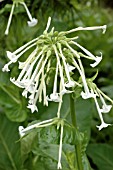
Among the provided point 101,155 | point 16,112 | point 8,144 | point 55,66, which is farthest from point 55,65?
point 101,155

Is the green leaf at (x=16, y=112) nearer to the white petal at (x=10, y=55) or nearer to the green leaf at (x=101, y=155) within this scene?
the green leaf at (x=101, y=155)

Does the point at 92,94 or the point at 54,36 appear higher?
the point at 54,36

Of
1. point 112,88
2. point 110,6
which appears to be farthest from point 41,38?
point 110,6

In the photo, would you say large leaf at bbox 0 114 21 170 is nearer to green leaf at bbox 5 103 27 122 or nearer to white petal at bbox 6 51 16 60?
green leaf at bbox 5 103 27 122

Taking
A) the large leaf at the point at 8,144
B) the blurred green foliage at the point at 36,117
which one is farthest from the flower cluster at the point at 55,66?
the large leaf at the point at 8,144

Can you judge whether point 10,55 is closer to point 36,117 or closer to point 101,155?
point 36,117

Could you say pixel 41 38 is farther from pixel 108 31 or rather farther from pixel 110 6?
pixel 110 6

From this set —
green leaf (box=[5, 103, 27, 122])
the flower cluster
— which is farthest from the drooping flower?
green leaf (box=[5, 103, 27, 122])
